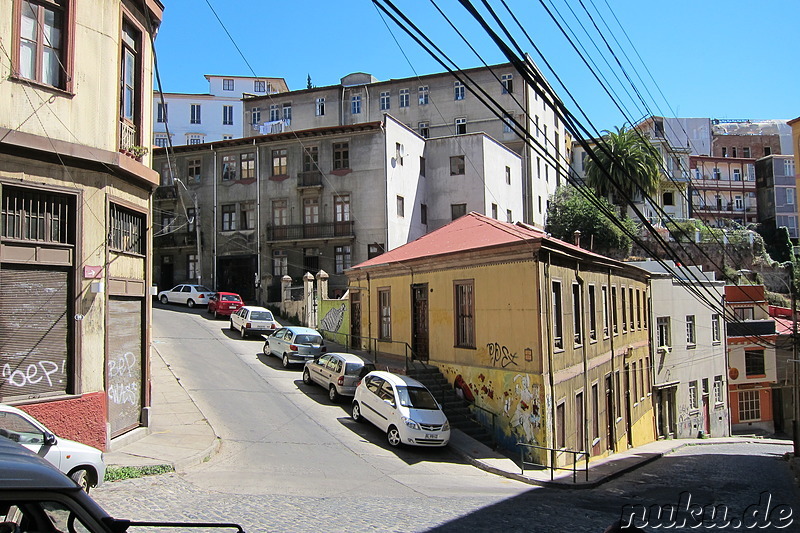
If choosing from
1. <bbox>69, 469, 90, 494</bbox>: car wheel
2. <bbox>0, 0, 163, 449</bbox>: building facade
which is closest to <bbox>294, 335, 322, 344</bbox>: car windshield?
<bbox>0, 0, 163, 449</bbox>: building facade

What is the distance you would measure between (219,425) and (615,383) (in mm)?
16094

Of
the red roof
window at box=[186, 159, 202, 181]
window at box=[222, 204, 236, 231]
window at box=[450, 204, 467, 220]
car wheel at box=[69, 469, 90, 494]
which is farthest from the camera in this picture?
window at box=[450, 204, 467, 220]

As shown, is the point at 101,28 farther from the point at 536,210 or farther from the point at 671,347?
the point at 536,210

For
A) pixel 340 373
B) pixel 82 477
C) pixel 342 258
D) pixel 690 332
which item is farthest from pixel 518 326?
pixel 342 258

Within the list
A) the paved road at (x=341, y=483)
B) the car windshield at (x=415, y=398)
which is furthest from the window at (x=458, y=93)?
the car windshield at (x=415, y=398)

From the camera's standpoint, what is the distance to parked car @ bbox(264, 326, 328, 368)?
24641 millimetres

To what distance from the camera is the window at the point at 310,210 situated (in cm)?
4181

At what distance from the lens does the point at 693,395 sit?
34.9 meters

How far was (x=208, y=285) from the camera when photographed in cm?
4394

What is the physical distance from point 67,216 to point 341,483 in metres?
7.96

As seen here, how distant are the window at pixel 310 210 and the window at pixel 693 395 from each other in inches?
997

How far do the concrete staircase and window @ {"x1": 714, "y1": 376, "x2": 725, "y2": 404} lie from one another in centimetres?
2394

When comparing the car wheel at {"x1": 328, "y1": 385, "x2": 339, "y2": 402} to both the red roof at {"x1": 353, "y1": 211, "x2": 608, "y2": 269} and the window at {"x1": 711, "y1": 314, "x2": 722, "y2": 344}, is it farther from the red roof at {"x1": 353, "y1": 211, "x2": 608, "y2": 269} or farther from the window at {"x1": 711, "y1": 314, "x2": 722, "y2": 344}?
the window at {"x1": 711, "y1": 314, "x2": 722, "y2": 344}

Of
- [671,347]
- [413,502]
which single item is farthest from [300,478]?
[671,347]
